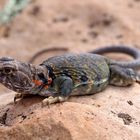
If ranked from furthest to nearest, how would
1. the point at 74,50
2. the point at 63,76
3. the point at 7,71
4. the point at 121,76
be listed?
the point at 74,50 < the point at 121,76 < the point at 63,76 < the point at 7,71

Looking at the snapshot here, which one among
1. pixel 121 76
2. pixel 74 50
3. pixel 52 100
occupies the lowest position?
pixel 74 50

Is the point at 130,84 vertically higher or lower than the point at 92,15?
higher

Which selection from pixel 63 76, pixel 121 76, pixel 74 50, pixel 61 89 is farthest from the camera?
pixel 74 50

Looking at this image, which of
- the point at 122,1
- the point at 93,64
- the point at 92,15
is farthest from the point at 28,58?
the point at 93,64

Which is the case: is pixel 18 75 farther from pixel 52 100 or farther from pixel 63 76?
pixel 63 76

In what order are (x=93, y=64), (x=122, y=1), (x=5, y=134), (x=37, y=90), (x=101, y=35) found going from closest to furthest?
(x=5, y=134) < (x=37, y=90) < (x=93, y=64) < (x=101, y=35) < (x=122, y=1)

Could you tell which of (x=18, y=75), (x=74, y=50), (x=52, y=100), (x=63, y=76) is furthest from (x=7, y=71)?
(x=74, y=50)

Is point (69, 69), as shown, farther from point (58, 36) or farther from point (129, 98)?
point (58, 36)

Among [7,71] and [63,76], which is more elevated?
[7,71]
